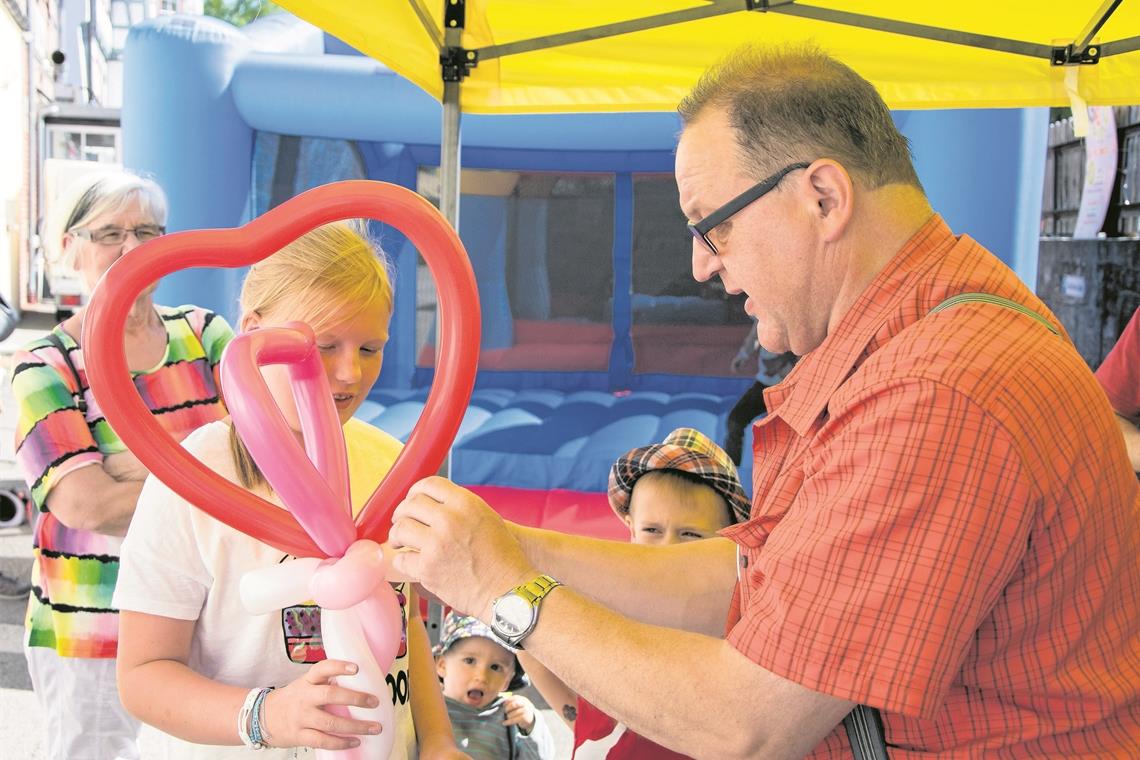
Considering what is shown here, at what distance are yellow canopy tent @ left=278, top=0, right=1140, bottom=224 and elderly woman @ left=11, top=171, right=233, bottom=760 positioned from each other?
2.32ft

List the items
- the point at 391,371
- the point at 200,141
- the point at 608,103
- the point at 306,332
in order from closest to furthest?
1. the point at 306,332
2. the point at 608,103
3. the point at 200,141
4. the point at 391,371

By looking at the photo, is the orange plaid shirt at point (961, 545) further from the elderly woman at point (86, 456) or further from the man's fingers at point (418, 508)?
the elderly woman at point (86, 456)

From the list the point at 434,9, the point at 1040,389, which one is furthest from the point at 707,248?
the point at 434,9

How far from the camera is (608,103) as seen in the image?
297 cm

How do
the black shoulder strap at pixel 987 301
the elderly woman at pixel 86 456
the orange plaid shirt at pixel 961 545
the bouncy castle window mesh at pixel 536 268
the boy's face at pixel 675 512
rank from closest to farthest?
the orange plaid shirt at pixel 961 545, the black shoulder strap at pixel 987 301, the elderly woman at pixel 86 456, the boy's face at pixel 675 512, the bouncy castle window mesh at pixel 536 268

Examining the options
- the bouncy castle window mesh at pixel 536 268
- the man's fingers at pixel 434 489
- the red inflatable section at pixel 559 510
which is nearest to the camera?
the man's fingers at pixel 434 489

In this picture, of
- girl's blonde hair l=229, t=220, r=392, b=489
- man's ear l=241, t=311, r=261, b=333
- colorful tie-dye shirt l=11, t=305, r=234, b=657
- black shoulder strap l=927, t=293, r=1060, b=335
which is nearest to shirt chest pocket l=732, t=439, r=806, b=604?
black shoulder strap l=927, t=293, r=1060, b=335

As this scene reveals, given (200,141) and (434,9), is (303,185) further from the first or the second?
(434,9)

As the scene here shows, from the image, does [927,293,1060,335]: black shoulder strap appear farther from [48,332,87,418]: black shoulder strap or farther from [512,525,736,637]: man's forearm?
[48,332,87,418]: black shoulder strap

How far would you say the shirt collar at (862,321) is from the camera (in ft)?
3.65

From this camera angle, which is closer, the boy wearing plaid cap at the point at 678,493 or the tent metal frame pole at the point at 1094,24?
the boy wearing plaid cap at the point at 678,493

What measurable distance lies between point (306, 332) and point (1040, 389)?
2.39 ft

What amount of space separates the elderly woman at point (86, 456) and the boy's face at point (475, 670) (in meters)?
0.81

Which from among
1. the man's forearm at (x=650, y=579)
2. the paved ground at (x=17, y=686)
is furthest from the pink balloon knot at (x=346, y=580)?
the paved ground at (x=17, y=686)
